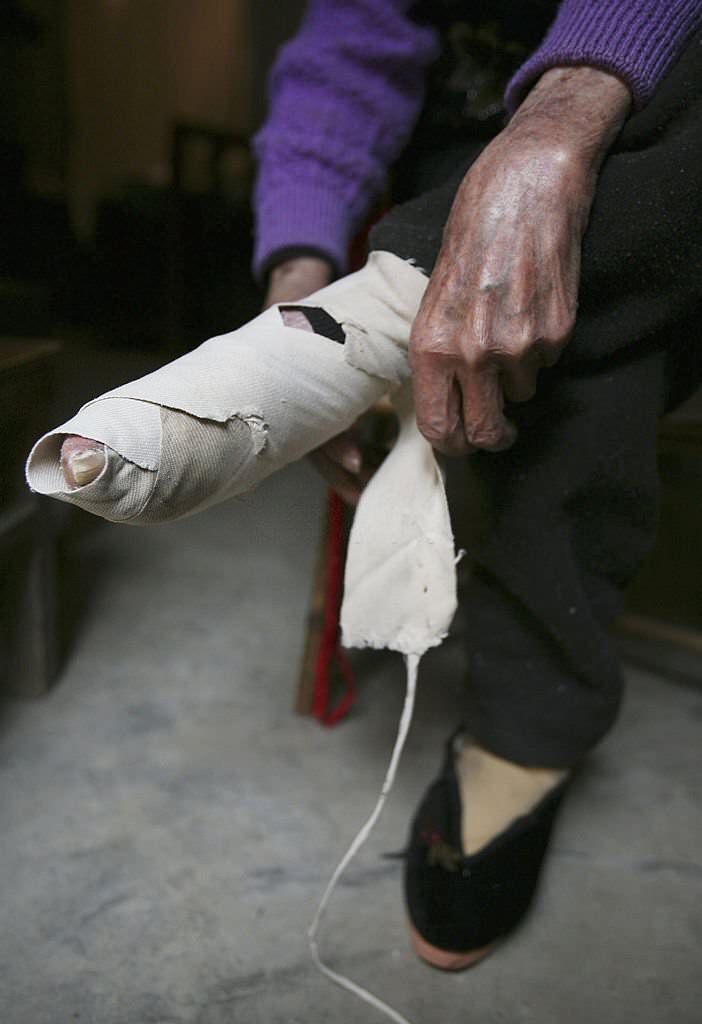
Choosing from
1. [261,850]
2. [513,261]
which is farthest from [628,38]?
[261,850]

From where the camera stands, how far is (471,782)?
0.67 m

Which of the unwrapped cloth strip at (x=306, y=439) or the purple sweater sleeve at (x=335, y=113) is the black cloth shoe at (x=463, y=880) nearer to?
the unwrapped cloth strip at (x=306, y=439)

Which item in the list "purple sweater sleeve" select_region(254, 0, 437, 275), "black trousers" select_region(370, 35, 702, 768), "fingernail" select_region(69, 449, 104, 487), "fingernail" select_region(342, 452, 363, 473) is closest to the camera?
"fingernail" select_region(69, 449, 104, 487)

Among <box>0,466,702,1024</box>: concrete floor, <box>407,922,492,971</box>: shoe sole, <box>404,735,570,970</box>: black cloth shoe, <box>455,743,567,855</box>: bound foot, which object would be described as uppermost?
<box>455,743,567,855</box>: bound foot

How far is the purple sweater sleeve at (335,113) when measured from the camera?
0.75m

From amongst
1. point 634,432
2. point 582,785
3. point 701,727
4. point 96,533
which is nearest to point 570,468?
point 634,432

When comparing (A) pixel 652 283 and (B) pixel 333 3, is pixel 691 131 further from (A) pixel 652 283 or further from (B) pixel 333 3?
(B) pixel 333 3

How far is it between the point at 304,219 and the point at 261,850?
53 centimetres

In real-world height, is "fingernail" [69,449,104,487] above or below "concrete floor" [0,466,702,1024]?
above

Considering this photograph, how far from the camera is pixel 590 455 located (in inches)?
22.1

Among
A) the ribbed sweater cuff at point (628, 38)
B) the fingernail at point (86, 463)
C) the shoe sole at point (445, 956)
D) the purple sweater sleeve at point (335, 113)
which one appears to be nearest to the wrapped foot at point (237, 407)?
the fingernail at point (86, 463)

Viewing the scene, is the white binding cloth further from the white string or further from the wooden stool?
the wooden stool

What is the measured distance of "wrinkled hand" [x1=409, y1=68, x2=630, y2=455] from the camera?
1.50 feet

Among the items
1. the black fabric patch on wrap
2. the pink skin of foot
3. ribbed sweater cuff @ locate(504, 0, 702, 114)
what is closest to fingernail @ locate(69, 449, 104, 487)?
the pink skin of foot
